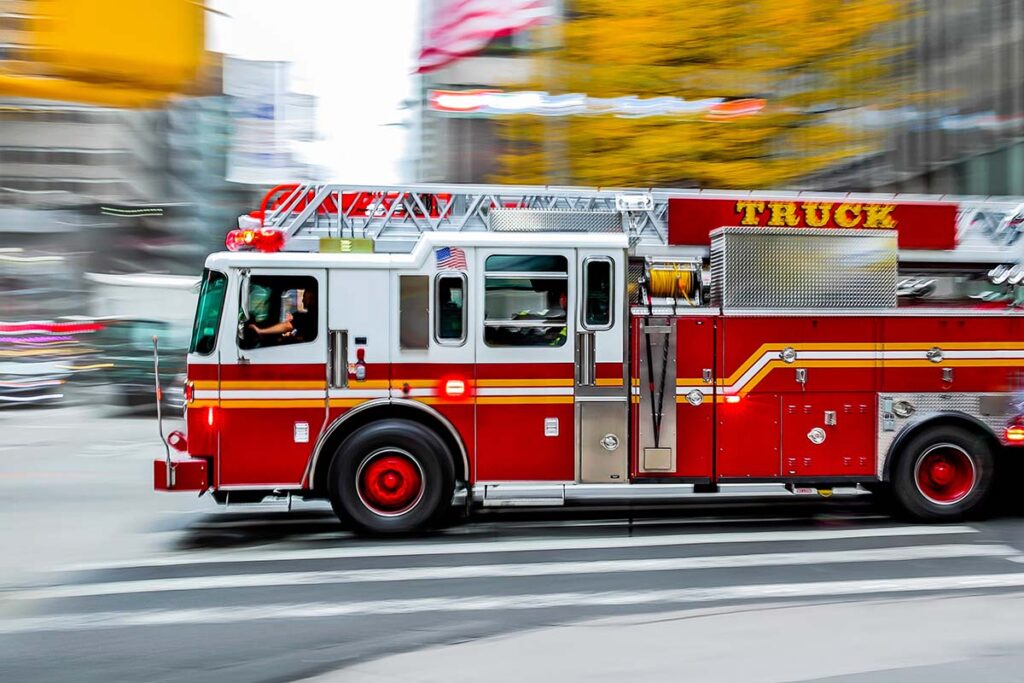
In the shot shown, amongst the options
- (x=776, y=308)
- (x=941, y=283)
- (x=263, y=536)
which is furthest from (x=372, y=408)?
(x=941, y=283)

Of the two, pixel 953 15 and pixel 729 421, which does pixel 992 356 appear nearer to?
pixel 729 421

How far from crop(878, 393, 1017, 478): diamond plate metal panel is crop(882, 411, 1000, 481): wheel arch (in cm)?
1

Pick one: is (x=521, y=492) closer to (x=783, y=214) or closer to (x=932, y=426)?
(x=783, y=214)

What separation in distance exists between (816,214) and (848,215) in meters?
0.31

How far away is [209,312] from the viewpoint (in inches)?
319

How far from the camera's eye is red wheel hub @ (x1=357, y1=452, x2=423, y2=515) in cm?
814

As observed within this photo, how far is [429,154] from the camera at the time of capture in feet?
110

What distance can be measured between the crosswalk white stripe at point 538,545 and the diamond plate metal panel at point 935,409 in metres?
0.69

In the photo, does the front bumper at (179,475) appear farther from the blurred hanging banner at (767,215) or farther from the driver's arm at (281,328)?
the blurred hanging banner at (767,215)

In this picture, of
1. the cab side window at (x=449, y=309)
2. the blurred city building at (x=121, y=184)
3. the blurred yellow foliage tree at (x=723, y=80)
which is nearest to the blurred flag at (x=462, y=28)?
the blurred city building at (x=121, y=184)

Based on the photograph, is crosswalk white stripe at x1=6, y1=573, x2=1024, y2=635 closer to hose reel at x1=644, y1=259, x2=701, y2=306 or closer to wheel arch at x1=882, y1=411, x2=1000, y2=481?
wheel arch at x1=882, y1=411, x2=1000, y2=481

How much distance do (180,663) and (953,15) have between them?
2165cm

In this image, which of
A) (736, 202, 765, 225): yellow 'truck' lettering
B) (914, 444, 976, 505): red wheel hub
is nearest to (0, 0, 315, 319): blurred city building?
(736, 202, 765, 225): yellow 'truck' lettering

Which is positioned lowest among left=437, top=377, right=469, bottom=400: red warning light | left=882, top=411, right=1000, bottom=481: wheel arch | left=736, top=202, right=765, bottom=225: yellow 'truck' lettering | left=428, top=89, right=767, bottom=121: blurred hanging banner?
left=882, top=411, right=1000, bottom=481: wheel arch
